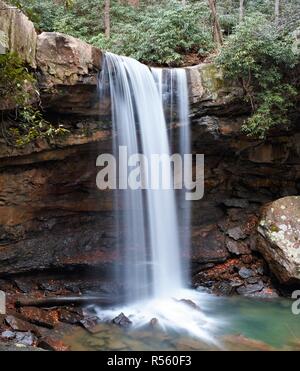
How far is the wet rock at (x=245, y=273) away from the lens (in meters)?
9.80

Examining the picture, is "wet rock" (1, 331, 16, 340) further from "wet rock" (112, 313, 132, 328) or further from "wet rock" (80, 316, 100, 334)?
"wet rock" (112, 313, 132, 328)

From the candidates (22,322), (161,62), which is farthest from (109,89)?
(22,322)

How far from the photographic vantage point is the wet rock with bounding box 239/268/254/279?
386 inches

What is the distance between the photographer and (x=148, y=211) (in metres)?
9.42

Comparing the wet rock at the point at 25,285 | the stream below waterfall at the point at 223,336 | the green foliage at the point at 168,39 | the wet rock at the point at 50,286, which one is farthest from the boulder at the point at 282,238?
the wet rock at the point at 25,285

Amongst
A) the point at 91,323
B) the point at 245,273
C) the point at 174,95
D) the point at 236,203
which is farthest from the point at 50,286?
the point at 236,203

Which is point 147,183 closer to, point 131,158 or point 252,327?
point 131,158

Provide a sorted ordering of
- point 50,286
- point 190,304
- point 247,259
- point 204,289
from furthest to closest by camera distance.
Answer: point 247,259
point 204,289
point 50,286
point 190,304

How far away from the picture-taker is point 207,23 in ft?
48.9

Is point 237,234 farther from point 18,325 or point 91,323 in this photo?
point 18,325

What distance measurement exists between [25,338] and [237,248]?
5.99m

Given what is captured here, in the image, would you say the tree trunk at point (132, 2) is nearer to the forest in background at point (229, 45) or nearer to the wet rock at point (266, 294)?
the forest in background at point (229, 45)

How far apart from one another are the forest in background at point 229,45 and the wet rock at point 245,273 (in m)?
3.42

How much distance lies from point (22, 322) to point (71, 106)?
4.19 meters
